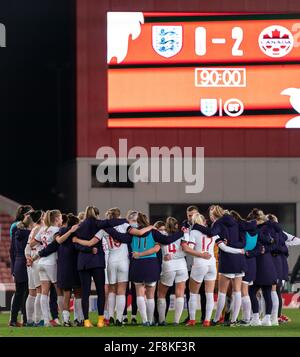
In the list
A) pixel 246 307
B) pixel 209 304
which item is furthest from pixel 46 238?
pixel 246 307

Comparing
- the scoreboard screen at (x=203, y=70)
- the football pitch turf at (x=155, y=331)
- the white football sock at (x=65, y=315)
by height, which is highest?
the scoreboard screen at (x=203, y=70)

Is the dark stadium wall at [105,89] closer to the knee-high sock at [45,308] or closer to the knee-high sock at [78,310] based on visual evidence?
the knee-high sock at [78,310]

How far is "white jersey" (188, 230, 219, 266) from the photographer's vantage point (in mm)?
27031

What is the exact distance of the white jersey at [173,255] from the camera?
89.6 ft

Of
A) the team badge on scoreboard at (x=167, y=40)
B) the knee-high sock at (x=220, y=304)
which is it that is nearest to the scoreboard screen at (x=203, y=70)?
the team badge on scoreboard at (x=167, y=40)

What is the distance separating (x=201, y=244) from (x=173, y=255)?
0.64 meters

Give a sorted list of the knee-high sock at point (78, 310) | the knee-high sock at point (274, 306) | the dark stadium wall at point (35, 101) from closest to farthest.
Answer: the knee-high sock at point (78, 310)
the knee-high sock at point (274, 306)
the dark stadium wall at point (35, 101)

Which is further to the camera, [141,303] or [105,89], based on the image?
[105,89]

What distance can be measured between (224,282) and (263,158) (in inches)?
974

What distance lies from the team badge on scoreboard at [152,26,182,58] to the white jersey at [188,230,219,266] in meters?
23.2

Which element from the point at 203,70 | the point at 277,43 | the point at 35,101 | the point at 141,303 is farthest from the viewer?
the point at 35,101

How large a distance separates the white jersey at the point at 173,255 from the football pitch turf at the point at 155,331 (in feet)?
3.45

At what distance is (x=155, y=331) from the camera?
2556cm

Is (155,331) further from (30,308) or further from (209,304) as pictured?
(30,308)
